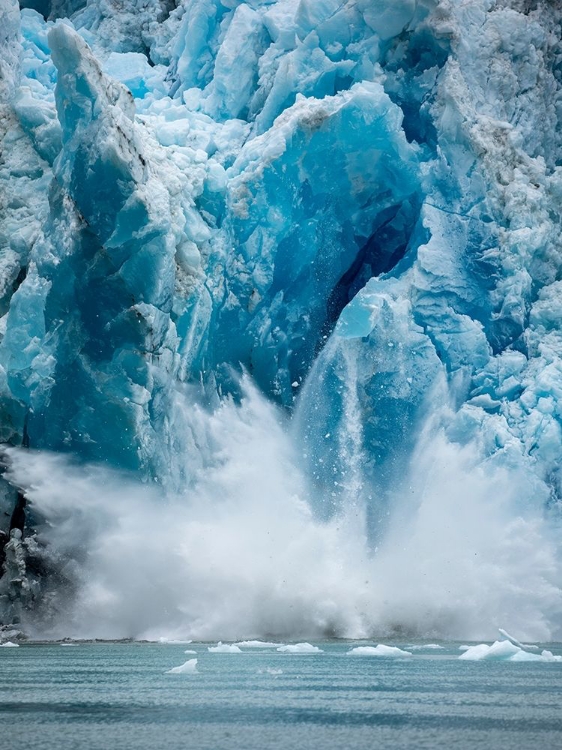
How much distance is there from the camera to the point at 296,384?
21.6m

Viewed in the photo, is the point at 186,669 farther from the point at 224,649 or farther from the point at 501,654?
the point at 501,654

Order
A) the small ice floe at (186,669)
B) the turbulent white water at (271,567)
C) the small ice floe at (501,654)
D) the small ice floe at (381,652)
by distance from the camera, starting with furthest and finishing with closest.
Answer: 1. the turbulent white water at (271,567)
2. the small ice floe at (381,652)
3. the small ice floe at (501,654)
4. the small ice floe at (186,669)

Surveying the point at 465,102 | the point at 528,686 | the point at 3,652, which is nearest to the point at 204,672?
the point at 528,686

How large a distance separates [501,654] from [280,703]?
21.1 ft

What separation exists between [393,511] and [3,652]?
25.0ft

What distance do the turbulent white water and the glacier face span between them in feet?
0.78

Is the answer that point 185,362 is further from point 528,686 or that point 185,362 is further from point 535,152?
point 528,686

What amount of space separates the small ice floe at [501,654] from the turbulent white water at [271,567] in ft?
13.1

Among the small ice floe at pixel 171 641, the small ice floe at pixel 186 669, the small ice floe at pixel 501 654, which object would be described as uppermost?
the small ice floe at pixel 171 641

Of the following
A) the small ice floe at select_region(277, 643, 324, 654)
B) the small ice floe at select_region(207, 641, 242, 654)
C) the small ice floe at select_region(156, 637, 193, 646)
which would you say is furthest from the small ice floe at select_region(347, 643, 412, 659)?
the small ice floe at select_region(156, 637, 193, 646)

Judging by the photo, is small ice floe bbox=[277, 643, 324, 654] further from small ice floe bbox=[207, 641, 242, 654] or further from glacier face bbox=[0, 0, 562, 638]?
glacier face bbox=[0, 0, 562, 638]

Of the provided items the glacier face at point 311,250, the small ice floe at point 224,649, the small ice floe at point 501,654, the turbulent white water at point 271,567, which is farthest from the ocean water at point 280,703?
the glacier face at point 311,250

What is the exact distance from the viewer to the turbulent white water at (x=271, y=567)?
19.0 meters

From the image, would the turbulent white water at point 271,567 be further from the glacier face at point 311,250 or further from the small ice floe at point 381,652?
the small ice floe at point 381,652
